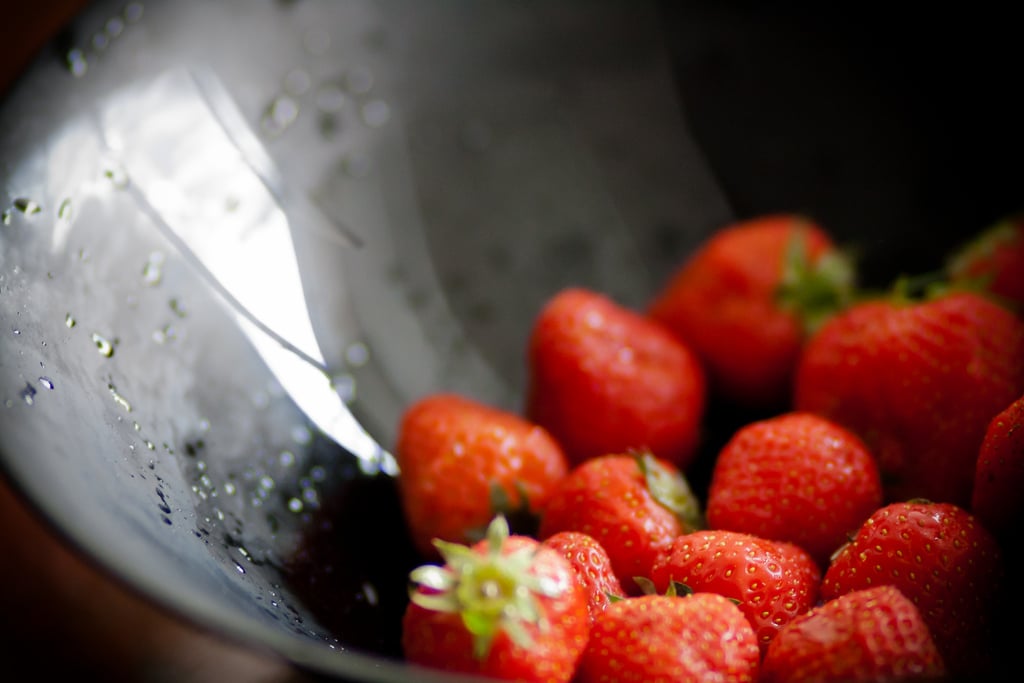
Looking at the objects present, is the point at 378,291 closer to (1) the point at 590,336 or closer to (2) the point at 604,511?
(1) the point at 590,336

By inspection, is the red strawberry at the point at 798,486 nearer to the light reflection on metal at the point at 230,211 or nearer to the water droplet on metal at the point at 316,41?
the light reflection on metal at the point at 230,211

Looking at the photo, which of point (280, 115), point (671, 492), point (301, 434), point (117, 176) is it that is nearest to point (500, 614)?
point (671, 492)

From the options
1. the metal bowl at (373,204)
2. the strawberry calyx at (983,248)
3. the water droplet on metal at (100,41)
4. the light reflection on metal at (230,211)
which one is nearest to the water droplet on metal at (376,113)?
the metal bowl at (373,204)

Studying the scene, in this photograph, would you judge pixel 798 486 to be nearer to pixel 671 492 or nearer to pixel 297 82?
pixel 671 492

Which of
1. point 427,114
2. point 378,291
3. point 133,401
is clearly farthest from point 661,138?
point 133,401

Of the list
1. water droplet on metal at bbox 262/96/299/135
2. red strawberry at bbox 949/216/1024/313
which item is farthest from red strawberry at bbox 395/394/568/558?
red strawberry at bbox 949/216/1024/313

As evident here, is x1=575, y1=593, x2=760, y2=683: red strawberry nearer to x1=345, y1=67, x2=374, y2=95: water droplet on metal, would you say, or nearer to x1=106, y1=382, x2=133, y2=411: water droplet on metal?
x1=106, y1=382, x2=133, y2=411: water droplet on metal
